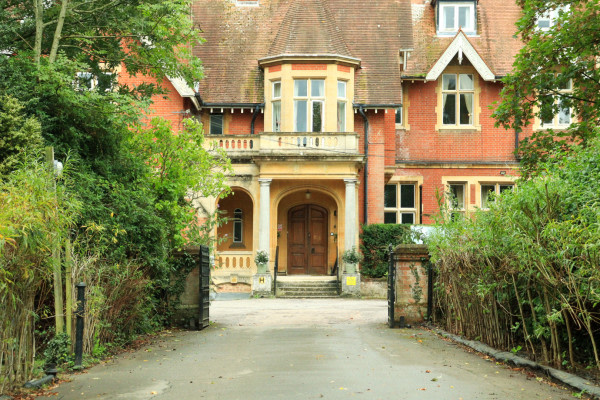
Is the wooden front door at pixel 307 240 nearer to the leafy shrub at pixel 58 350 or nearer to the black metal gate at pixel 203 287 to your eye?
the black metal gate at pixel 203 287

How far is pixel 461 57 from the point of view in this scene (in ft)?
94.6

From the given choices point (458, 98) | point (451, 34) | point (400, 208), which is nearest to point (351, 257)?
point (400, 208)

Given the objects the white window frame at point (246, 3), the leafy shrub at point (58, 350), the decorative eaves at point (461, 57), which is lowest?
the leafy shrub at point (58, 350)

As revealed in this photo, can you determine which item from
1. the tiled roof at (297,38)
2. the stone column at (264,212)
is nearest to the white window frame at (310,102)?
the tiled roof at (297,38)

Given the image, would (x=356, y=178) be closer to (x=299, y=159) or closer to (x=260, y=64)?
(x=299, y=159)

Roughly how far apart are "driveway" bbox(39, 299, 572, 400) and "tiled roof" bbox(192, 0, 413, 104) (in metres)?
14.9

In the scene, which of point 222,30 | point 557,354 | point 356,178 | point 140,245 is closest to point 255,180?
point 356,178

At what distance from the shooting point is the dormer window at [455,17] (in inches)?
1216

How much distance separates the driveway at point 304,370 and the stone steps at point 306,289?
1061 cm

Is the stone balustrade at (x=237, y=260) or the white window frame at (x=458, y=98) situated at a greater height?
the white window frame at (x=458, y=98)

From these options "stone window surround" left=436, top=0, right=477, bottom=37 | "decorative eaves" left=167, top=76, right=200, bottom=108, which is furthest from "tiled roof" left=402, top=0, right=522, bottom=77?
"decorative eaves" left=167, top=76, right=200, bottom=108

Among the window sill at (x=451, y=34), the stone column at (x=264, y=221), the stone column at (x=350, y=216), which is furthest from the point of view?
the window sill at (x=451, y=34)

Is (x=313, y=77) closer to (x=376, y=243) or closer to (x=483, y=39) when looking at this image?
(x=376, y=243)

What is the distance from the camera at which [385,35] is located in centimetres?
3000
